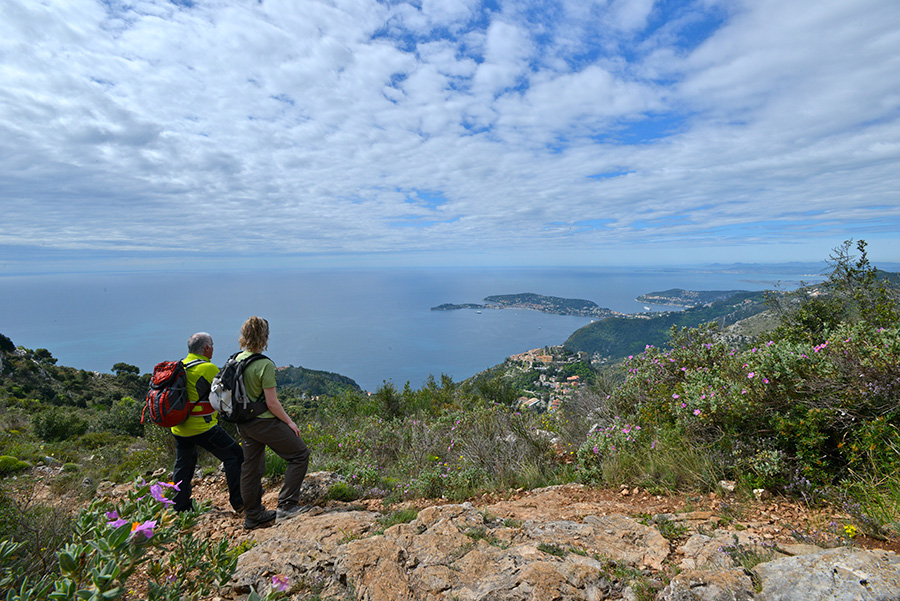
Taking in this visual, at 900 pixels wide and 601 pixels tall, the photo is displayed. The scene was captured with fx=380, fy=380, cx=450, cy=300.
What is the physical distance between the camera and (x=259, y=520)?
3191 mm

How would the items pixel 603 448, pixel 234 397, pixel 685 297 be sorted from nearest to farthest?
1. pixel 234 397
2. pixel 603 448
3. pixel 685 297

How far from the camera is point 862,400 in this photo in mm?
2672

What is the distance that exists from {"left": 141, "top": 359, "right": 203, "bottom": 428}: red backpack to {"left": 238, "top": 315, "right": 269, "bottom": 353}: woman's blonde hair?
60cm

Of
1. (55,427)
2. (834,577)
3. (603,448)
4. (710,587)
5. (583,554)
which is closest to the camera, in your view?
(834,577)

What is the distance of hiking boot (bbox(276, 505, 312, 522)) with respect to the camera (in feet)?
10.8

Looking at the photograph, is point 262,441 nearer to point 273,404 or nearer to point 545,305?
point 273,404

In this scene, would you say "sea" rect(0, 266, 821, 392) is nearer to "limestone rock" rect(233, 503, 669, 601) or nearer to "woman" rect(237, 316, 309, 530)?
"limestone rock" rect(233, 503, 669, 601)

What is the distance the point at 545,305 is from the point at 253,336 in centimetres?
10717

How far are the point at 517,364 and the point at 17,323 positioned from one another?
145 metres

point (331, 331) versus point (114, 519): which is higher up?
point (114, 519)

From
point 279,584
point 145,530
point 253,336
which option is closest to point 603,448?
point 279,584

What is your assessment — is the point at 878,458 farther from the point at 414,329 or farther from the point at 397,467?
the point at 414,329

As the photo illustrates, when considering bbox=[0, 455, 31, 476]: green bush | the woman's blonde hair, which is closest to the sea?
bbox=[0, 455, 31, 476]: green bush

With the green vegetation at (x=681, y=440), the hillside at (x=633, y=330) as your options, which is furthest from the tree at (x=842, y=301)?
the hillside at (x=633, y=330)
